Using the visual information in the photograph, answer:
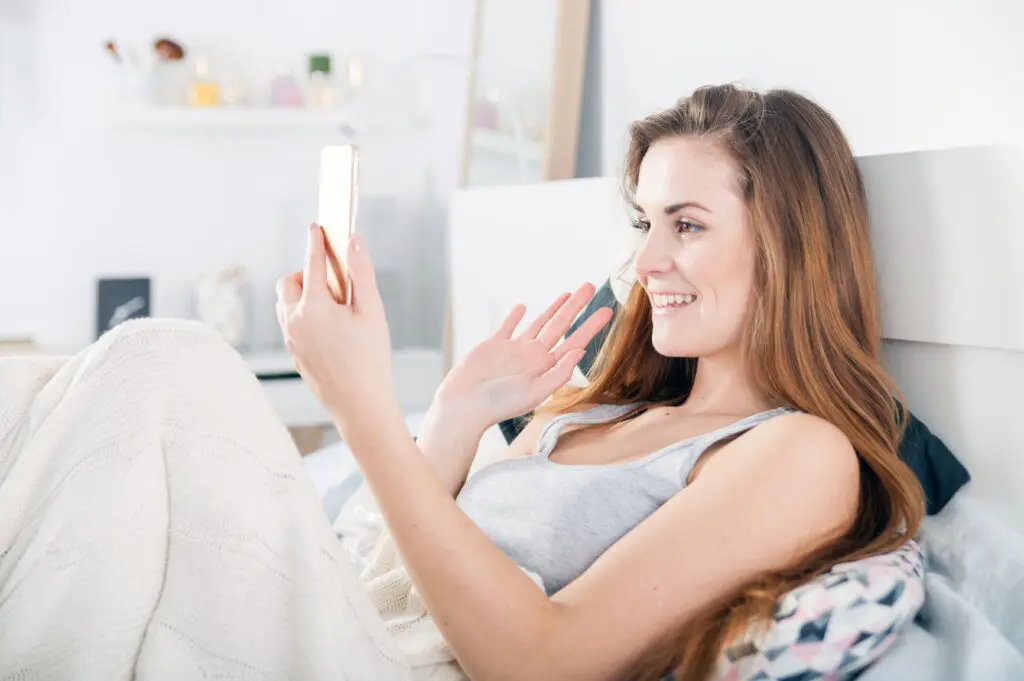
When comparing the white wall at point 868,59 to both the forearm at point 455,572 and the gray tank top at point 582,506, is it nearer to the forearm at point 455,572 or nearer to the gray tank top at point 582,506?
the gray tank top at point 582,506

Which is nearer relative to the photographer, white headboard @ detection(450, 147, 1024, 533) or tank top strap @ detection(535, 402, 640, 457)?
white headboard @ detection(450, 147, 1024, 533)

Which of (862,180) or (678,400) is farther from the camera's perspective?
(678,400)

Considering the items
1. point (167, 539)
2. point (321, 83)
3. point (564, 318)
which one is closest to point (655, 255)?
point (564, 318)

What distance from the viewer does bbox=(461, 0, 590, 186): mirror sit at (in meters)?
2.45

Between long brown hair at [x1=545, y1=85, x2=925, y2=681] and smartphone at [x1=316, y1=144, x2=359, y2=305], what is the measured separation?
446mm

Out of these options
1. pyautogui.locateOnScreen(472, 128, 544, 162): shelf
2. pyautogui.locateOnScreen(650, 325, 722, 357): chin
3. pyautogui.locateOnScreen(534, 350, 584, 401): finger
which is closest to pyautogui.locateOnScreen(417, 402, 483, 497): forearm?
pyautogui.locateOnScreen(534, 350, 584, 401): finger

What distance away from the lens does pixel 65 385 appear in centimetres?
101

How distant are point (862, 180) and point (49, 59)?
277 centimetres

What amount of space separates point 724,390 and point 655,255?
0.63ft

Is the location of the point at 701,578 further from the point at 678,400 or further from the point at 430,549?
the point at 678,400

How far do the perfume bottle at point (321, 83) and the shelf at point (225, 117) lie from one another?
2.1 inches

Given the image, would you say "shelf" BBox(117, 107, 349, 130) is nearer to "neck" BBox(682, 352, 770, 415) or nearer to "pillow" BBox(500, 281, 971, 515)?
"neck" BBox(682, 352, 770, 415)

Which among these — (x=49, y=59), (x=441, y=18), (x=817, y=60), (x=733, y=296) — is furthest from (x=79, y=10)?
(x=733, y=296)

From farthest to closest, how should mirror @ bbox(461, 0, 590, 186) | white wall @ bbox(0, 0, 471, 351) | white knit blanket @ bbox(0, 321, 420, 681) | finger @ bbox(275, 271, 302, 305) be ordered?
white wall @ bbox(0, 0, 471, 351) < mirror @ bbox(461, 0, 590, 186) < finger @ bbox(275, 271, 302, 305) < white knit blanket @ bbox(0, 321, 420, 681)
